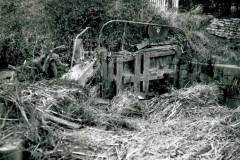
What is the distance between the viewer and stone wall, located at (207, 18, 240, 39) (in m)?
14.3

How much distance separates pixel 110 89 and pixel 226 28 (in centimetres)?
854

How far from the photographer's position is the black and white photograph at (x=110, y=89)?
5.40 meters

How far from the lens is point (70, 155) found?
16.9ft

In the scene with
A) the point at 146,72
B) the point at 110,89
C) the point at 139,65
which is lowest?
the point at 110,89

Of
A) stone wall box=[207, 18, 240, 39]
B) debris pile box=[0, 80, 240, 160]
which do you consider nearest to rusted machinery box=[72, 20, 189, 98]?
debris pile box=[0, 80, 240, 160]

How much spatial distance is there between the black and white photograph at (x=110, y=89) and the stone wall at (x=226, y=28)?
2.19 feet

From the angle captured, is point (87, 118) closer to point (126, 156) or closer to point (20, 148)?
point (126, 156)

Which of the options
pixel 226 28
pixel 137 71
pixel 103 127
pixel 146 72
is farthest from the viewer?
pixel 226 28

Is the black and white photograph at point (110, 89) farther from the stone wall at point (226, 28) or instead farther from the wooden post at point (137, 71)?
the stone wall at point (226, 28)

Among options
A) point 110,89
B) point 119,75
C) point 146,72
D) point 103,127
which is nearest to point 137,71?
point 146,72

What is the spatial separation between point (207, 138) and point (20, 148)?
3043 millimetres

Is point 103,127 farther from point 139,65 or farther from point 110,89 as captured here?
point 139,65

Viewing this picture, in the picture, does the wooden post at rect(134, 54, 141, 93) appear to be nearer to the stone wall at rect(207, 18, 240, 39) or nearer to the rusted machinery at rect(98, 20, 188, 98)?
the rusted machinery at rect(98, 20, 188, 98)

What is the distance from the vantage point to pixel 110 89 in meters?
8.01
